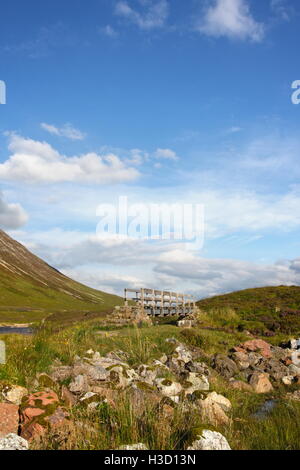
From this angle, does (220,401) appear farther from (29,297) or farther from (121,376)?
(29,297)

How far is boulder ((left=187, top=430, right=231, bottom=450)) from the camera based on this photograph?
15.8ft

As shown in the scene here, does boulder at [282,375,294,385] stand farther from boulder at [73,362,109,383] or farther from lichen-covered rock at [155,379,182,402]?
boulder at [73,362,109,383]

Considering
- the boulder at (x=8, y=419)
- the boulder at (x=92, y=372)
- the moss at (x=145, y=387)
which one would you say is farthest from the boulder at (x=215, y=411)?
the boulder at (x=8, y=419)

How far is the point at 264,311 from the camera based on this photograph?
30297 millimetres

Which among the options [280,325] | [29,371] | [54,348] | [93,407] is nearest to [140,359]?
[54,348]

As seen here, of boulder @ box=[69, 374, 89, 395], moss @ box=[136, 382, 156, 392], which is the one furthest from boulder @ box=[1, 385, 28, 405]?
moss @ box=[136, 382, 156, 392]

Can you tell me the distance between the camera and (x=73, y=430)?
524 centimetres

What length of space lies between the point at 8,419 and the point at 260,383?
31.2 ft

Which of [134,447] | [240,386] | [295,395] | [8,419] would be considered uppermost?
[8,419]

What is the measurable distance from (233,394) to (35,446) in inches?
289

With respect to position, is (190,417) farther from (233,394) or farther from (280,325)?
(280,325)

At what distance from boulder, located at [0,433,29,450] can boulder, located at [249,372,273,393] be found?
30.5 ft

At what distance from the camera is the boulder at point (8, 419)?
5.57 meters

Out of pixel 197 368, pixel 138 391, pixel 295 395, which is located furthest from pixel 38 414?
pixel 295 395
